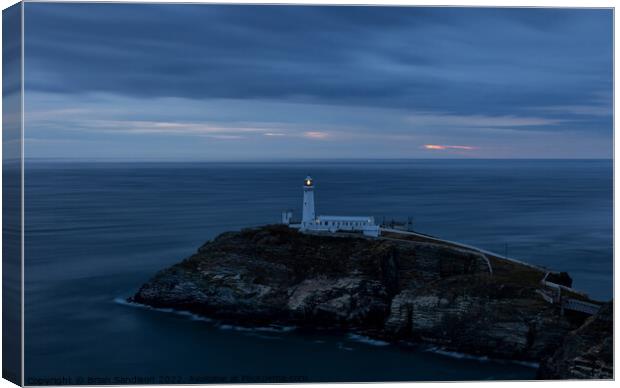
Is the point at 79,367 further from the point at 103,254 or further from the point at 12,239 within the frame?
the point at 103,254

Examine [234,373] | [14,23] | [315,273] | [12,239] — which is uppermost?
[14,23]

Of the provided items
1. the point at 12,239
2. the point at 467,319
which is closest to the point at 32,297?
the point at 12,239

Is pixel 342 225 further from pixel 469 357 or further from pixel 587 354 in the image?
pixel 587 354

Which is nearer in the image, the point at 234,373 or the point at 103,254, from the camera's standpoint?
the point at 234,373

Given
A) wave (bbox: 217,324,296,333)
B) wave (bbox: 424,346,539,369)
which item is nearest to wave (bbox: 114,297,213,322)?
wave (bbox: 217,324,296,333)

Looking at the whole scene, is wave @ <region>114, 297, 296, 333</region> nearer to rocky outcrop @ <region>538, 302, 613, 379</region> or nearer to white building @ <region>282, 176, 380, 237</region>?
white building @ <region>282, 176, 380, 237</region>

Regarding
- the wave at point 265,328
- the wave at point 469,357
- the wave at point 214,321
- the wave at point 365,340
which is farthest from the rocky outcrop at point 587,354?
the wave at point 214,321
